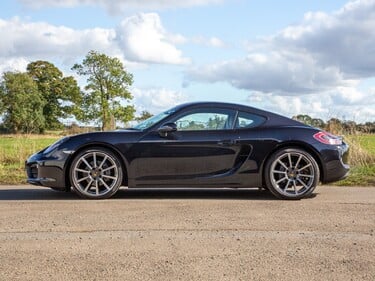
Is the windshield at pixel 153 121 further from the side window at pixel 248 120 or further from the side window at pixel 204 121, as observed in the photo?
the side window at pixel 248 120

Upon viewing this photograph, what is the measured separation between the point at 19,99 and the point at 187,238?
7340cm

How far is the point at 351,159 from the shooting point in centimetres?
1274

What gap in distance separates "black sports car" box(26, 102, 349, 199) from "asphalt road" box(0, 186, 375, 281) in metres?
0.27

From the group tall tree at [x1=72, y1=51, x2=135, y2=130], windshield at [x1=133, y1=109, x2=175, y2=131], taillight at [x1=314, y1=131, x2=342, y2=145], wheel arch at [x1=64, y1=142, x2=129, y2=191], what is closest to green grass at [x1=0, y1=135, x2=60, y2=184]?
wheel arch at [x1=64, y1=142, x2=129, y2=191]

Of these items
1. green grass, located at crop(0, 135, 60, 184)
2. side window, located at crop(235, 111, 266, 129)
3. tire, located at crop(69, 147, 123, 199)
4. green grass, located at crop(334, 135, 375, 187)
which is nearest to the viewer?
tire, located at crop(69, 147, 123, 199)

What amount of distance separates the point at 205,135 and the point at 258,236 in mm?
2773

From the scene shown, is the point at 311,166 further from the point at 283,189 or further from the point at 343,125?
the point at 343,125

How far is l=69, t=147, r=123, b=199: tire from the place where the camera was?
7730mm

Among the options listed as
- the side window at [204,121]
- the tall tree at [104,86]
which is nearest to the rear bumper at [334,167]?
the side window at [204,121]

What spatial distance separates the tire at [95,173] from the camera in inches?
304

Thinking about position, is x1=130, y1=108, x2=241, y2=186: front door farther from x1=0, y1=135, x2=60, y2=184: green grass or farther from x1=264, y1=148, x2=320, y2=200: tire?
x1=0, y1=135, x2=60, y2=184: green grass

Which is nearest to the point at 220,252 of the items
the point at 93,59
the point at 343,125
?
the point at 343,125

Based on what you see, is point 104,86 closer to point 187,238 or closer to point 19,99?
point 19,99

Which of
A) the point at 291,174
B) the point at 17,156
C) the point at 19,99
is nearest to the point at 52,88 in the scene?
the point at 19,99
